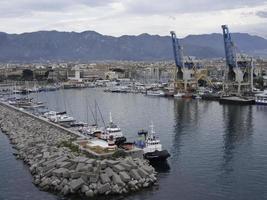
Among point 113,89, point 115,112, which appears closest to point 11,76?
point 113,89

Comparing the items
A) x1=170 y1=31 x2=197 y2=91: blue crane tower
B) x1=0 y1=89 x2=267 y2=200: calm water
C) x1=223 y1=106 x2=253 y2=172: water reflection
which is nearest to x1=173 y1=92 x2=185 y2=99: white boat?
x1=170 y1=31 x2=197 y2=91: blue crane tower

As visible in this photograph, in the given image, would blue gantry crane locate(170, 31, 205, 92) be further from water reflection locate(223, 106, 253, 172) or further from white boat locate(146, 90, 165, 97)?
water reflection locate(223, 106, 253, 172)

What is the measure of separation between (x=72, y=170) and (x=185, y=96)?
26.2 metres

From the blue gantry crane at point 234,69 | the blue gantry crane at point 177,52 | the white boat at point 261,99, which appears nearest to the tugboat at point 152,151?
the white boat at point 261,99

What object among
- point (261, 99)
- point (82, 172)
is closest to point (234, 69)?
point (261, 99)

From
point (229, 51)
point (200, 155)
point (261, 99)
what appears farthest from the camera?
point (229, 51)

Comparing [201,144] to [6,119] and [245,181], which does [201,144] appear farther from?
[6,119]

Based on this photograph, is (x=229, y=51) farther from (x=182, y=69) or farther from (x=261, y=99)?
(x=261, y=99)

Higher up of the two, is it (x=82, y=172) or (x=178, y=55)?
(x=178, y=55)

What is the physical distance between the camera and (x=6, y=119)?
22172 mm

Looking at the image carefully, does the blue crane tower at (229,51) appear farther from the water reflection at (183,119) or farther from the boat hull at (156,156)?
the boat hull at (156,156)

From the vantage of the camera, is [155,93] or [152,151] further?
[155,93]

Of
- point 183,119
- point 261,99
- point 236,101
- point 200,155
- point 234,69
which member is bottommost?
point 200,155

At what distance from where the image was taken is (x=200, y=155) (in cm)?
1460
